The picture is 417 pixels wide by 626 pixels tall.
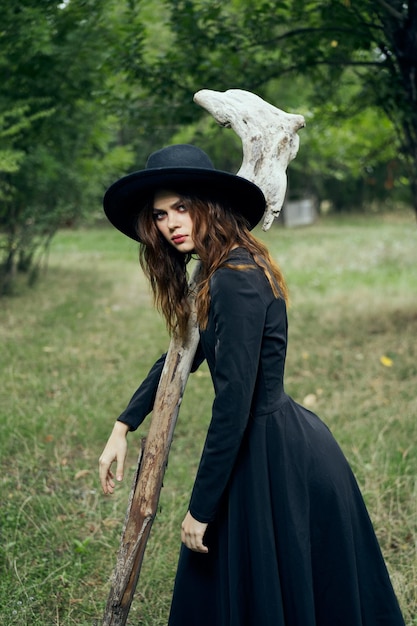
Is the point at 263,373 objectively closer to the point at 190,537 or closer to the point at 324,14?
the point at 190,537

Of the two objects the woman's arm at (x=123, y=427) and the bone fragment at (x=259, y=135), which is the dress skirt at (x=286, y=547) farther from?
the bone fragment at (x=259, y=135)

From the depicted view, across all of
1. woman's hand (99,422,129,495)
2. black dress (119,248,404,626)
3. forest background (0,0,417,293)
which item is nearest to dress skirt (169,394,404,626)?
black dress (119,248,404,626)

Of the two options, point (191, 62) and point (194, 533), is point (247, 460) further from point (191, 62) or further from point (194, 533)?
point (191, 62)

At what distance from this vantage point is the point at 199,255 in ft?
7.03

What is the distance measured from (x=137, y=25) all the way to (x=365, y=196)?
85.8ft

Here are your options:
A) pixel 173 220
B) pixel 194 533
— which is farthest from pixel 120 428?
pixel 173 220

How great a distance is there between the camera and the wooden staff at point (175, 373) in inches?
94.1

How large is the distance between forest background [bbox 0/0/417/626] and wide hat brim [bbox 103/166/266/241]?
1.84 meters

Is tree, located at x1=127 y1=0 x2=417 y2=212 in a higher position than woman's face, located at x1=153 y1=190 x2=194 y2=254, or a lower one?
lower

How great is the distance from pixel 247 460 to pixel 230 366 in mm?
353

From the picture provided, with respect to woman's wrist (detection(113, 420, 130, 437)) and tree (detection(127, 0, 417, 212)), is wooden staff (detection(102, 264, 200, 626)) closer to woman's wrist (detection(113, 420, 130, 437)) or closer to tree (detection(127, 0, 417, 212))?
woman's wrist (detection(113, 420, 130, 437))

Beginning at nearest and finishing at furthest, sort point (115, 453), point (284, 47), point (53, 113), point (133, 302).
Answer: point (115, 453)
point (284, 47)
point (53, 113)
point (133, 302)

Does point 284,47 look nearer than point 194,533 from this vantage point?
No

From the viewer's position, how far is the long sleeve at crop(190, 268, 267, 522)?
195 centimetres
